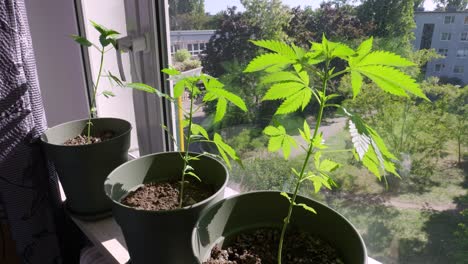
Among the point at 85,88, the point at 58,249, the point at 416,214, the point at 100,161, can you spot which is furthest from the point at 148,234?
the point at 85,88

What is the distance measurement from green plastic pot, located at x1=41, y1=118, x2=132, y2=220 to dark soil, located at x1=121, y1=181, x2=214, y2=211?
14 cm

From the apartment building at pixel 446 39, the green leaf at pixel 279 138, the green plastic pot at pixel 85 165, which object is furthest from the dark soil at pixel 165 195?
the apartment building at pixel 446 39

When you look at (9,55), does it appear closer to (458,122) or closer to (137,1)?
(137,1)

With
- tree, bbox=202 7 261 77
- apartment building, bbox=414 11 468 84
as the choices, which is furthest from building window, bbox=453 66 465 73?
tree, bbox=202 7 261 77

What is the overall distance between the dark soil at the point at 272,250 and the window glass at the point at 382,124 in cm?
8

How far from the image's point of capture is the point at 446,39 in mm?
478

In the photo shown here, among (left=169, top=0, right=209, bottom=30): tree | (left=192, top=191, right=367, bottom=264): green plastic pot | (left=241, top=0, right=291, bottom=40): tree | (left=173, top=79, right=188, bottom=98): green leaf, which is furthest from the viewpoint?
(left=169, top=0, right=209, bottom=30): tree

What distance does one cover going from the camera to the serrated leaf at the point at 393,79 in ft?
1.02

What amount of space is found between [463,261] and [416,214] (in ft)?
0.30

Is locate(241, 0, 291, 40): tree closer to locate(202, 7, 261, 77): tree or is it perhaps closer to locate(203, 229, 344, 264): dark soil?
locate(202, 7, 261, 77): tree

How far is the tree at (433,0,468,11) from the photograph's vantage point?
1.50 ft

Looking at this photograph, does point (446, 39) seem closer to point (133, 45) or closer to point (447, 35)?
point (447, 35)

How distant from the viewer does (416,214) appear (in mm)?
Answer: 557

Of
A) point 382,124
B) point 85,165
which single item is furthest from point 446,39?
point 85,165
